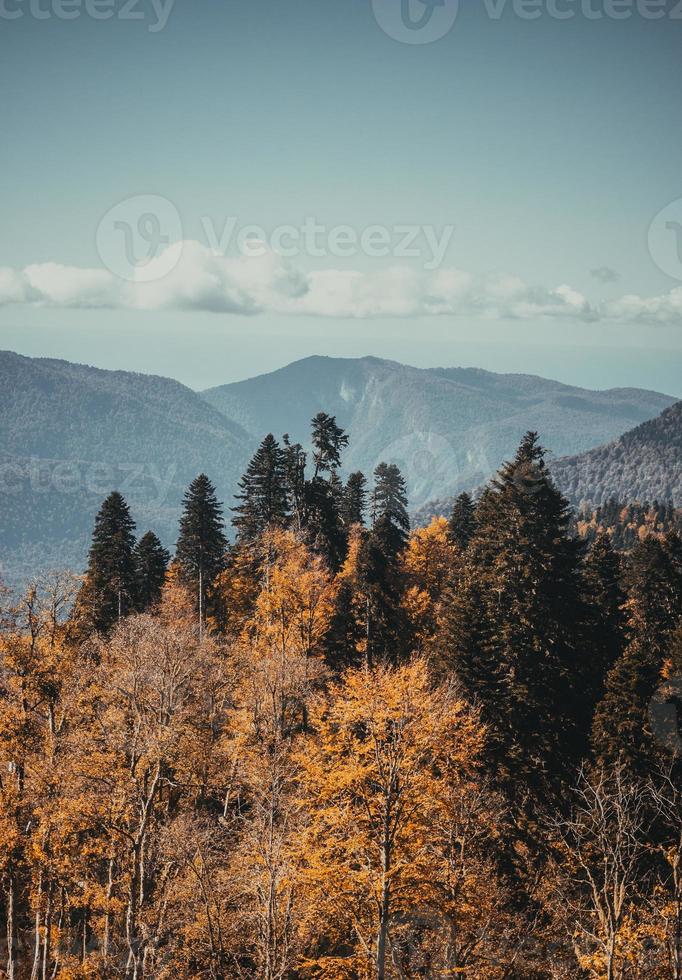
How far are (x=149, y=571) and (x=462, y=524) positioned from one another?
101 ft

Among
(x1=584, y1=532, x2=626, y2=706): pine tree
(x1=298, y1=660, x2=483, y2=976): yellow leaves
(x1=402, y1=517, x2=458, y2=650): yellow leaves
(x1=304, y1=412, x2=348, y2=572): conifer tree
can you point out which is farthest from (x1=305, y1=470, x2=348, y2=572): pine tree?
(x1=298, y1=660, x2=483, y2=976): yellow leaves

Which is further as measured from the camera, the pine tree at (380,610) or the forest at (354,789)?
the pine tree at (380,610)

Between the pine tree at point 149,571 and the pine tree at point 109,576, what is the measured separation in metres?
1.77

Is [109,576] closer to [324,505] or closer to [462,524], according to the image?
[324,505]

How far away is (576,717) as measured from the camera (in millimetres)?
38156

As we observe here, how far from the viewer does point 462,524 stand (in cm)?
7694

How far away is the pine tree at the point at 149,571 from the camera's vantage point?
6488 centimetres

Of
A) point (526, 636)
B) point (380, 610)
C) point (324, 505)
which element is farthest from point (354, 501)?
point (526, 636)

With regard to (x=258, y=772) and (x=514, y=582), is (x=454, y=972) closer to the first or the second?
(x=258, y=772)

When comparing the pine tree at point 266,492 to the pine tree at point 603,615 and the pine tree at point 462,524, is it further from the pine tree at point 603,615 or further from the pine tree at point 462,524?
the pine tree at point 603,615

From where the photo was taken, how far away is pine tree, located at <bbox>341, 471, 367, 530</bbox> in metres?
83.3

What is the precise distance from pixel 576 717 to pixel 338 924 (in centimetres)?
1736

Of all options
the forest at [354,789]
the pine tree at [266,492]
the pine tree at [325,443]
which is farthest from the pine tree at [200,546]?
the forest at [354,789]

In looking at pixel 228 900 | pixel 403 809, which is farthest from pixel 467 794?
pixel 228 900
